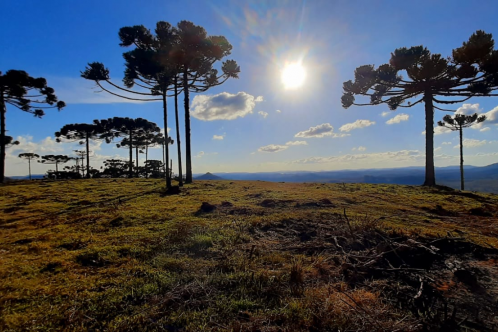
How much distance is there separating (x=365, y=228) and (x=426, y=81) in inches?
718

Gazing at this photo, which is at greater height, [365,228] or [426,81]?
[426,81]

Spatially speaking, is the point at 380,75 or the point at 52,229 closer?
the point at 52,229

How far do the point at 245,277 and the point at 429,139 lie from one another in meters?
20.1

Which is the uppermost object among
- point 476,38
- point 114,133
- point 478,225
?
point 476,38

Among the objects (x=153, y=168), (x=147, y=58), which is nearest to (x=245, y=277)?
(x=147, y=58)

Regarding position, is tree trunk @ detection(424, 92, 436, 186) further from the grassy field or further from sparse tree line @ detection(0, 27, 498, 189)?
the grassy field

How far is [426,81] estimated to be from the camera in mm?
17922

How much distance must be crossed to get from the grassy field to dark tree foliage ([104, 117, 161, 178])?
29.6m

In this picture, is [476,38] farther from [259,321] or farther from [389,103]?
[259,321]

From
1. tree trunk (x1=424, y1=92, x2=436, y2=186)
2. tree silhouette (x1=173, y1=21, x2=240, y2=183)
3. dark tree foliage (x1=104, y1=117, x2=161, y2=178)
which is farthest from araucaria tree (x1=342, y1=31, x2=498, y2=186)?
dark tree foliage (x1=104, y1=117, x2=161, y2=178)

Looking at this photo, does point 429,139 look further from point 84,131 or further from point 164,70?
point 84,131

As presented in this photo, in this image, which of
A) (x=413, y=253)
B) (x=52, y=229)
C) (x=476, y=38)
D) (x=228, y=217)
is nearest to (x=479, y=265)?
(x=413, y=253)

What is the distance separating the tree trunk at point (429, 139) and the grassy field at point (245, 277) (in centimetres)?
1273

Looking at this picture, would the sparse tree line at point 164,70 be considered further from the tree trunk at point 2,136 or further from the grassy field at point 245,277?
the grassy field at point 245,277
